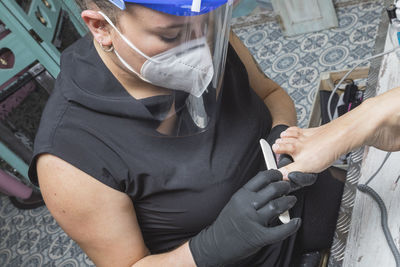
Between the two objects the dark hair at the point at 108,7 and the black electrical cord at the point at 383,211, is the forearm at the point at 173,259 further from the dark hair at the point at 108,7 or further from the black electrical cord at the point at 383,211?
the dark hair at the point at 108,7

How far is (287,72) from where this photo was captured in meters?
2.39

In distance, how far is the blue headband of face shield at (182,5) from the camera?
0.62 meters

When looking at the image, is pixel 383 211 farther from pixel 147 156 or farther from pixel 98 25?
pixel 98 25

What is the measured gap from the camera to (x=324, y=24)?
2449 millimetres

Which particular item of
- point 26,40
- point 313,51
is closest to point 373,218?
point 26,40

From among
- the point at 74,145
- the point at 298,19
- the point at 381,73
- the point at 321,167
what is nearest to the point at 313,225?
the point at 321,167

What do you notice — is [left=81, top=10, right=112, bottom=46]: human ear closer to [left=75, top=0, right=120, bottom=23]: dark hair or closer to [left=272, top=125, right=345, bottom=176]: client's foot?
[left=75, top=0, right=120, bottom=23]: dark hair

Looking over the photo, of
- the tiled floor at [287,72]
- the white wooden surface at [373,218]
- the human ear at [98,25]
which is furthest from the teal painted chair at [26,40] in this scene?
the white wooden surface at [373,218]

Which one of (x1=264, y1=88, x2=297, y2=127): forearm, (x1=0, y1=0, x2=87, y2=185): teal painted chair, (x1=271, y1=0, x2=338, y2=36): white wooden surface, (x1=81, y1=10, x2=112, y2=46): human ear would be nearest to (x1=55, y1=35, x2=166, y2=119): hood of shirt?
(x1=81, y1=10, x2=112, y2=46): human ear

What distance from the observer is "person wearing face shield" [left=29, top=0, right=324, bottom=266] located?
767 millimetres

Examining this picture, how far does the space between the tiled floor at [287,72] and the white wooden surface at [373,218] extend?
116cm

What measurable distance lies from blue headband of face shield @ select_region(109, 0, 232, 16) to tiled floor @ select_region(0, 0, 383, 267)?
5.01 feet

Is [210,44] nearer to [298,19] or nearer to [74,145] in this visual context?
[74,145]

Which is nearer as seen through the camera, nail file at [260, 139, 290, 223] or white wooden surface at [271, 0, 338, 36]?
nail file at [260, 139, 290, 223]
